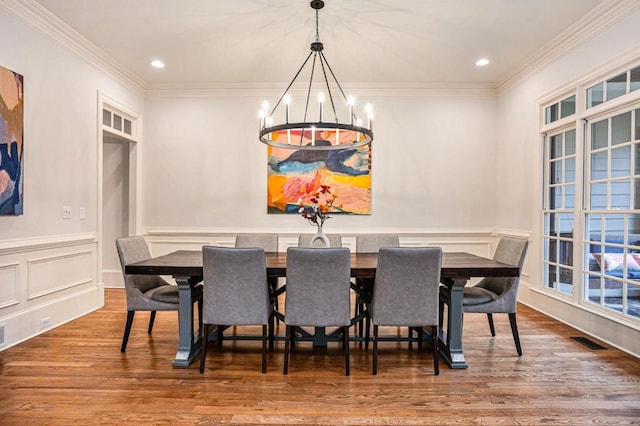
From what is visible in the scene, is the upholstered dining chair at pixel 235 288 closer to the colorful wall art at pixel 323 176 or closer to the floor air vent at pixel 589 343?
the colorful wall art at pixel 323 176

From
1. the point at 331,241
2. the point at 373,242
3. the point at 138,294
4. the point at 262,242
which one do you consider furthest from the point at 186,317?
the point at 373,242

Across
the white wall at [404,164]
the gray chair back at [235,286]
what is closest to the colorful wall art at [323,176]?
the white wall at [404,164]

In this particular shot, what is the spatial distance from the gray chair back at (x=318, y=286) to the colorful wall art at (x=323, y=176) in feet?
8.54

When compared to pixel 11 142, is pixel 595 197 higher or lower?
lower

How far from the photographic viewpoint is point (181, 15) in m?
3.22

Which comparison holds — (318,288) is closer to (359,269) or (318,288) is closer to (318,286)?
(318,286)

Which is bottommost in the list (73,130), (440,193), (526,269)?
(526,269)

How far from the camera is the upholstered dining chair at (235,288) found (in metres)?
2.40

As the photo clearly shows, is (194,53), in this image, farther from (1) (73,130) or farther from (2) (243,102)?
(1) (73,130)

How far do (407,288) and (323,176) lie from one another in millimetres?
2772

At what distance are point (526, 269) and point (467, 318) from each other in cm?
118

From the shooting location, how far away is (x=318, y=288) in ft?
7.92

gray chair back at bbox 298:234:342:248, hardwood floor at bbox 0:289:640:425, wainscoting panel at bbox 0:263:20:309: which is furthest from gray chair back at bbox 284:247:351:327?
wainscoting panel at bbox 0:263:20:309

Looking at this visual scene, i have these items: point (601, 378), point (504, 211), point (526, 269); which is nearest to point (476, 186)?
point (504, 211)
